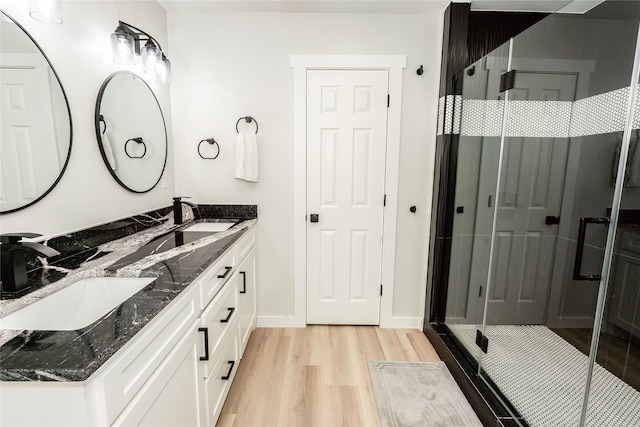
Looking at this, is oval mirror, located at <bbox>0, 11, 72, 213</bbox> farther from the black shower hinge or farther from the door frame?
the black shower hinge

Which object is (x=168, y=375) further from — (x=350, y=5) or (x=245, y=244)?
(x=350, y=5)

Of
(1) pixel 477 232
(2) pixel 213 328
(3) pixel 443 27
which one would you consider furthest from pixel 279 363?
(3) pixel 443 27

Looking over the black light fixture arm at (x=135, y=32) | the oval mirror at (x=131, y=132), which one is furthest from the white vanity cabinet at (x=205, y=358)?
the black light fixture arm at (x=135, y=32)

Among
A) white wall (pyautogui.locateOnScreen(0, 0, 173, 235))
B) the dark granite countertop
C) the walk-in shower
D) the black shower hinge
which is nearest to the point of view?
the dark granite countertop

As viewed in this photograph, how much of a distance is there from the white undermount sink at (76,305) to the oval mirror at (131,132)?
34.3 inches

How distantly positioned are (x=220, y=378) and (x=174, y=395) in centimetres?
57

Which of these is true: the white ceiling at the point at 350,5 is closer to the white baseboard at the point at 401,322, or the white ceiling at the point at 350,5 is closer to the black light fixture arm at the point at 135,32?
the black light fixture arm at the point at 135,32

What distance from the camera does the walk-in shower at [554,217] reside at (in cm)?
161

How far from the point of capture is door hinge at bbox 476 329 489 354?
2.01 meters

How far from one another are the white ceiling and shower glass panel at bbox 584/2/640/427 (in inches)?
29.1

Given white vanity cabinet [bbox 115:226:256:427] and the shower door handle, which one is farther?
the shower door handle

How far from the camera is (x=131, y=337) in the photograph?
2.77 feet

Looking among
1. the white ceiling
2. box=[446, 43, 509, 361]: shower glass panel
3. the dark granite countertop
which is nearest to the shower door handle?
box=[446, 43, 509, 361]: shower glass panel

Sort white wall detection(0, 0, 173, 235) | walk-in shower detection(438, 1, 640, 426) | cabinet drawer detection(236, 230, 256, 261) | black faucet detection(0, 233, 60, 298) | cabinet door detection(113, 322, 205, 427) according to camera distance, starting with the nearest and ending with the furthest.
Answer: cabinet door detection(113, 322, 205, 427) → black faucet detection(0, 233, 60, 298) → white wall detection(0, 0, 173, 235) → walk-in shower detection(438, 1, 640, 426) → cabinet drawer detection(236, 230, 256, 261)
